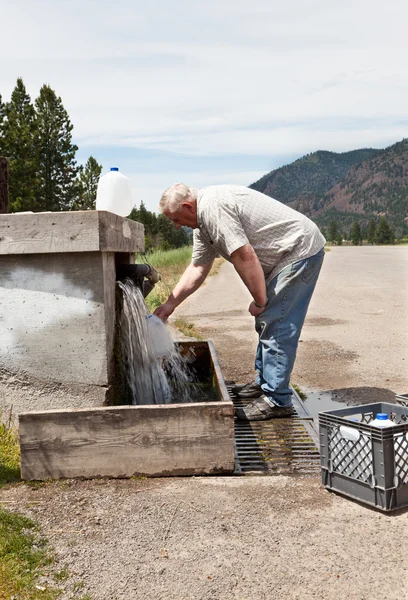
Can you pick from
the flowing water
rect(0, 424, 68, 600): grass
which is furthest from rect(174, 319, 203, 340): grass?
rect(0, 424, 68, 600): grass

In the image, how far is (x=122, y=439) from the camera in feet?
12.1

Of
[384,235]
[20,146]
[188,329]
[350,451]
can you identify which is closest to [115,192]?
[350,451]

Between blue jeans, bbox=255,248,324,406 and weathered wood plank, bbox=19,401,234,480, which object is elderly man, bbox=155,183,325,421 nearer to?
blue jeans, bbox=255,248,324,406

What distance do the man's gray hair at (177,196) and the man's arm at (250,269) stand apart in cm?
48

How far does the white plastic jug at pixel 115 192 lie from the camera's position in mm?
5293

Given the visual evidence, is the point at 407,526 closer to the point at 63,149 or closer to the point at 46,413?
the point at 46,413

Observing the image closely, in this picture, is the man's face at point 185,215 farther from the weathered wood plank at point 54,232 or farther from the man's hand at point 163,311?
the man's hand at point 163,311

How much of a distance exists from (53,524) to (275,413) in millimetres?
2105

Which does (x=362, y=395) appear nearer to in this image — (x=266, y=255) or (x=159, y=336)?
(x=266, y=255)

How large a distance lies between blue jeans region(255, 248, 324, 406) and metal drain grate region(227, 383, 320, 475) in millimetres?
304

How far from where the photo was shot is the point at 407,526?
3.10 metres

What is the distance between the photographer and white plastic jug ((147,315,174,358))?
15.4 feet

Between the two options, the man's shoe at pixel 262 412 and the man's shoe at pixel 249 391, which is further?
the man's shoe at pixel 249 391

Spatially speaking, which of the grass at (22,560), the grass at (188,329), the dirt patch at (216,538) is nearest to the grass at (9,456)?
the dirt patch at (216,538)
